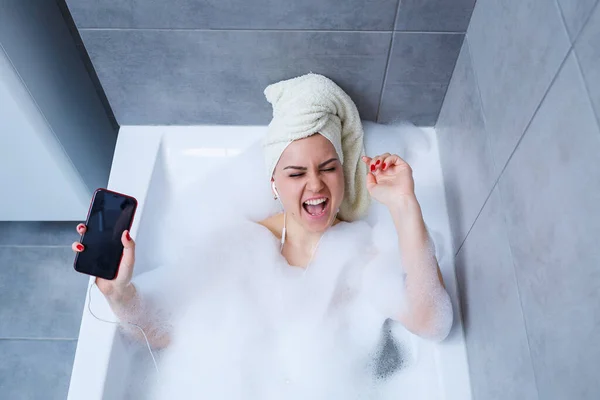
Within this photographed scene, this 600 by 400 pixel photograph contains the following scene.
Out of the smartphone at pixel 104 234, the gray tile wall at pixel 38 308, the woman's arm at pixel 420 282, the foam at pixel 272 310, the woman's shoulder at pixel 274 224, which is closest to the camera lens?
the smartphone at pixel 104 234

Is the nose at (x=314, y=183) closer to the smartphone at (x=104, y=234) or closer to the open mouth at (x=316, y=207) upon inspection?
the open mouth at (x=316, y=207)

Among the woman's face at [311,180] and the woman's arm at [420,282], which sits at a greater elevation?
the woman's face at [311,180]

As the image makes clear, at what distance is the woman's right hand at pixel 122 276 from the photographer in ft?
3.45

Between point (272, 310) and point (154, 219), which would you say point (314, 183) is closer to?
point (272, 310)

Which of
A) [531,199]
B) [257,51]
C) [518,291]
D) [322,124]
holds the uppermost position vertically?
[257,51]

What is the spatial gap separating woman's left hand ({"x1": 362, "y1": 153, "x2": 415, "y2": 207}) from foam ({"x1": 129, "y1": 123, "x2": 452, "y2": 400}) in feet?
0.63

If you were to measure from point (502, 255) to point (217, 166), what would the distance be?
2.87 feet

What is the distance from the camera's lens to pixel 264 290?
1.33m

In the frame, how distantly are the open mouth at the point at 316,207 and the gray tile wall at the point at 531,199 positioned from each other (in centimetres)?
34

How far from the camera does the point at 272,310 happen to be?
1.31 m

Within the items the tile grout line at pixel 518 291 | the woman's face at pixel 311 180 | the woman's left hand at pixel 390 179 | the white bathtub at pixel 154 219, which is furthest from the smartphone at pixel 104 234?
the tile grout line at pixel 518 291

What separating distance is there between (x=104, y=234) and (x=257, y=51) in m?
0.59

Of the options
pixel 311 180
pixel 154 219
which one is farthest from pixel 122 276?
pixel 311 180

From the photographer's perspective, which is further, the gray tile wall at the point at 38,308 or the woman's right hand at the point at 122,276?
the gray tile wall at the point at 38,308
